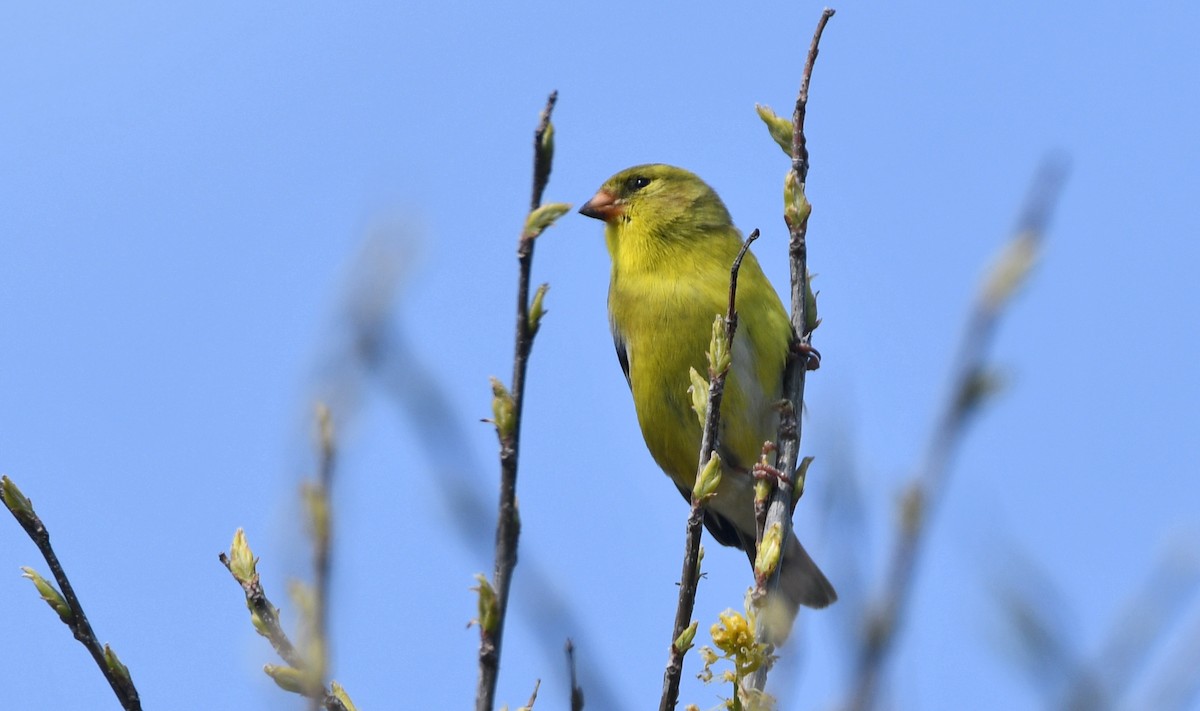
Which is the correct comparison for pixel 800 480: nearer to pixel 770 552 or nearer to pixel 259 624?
pixel 770 552

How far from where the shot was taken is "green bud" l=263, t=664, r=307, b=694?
6.44ft

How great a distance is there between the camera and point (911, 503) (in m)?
1.32

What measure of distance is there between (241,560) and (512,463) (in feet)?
2.74

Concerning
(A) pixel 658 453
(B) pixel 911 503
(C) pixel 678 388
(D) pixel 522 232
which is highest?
(D) pixel 522 232

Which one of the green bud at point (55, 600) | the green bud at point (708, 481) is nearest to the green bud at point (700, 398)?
the green bud at point (708, 481)

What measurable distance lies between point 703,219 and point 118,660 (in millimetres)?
4745

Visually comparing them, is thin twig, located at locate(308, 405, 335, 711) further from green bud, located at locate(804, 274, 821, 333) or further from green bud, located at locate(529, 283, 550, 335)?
green bud, located at locate(804, 274, 821, 333)

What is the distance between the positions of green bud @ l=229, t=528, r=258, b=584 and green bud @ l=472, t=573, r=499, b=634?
644 mm

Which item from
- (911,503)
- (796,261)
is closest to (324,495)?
(911,503)

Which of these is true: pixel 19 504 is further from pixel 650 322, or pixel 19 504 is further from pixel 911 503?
pixel 650 322

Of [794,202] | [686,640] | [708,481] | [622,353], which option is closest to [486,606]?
[686,640]

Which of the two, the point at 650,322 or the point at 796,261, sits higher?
the point at 796,261

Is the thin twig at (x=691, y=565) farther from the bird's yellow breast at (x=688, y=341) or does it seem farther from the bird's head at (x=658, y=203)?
the bird's head at (x=658, y=203)

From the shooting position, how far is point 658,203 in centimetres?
664
